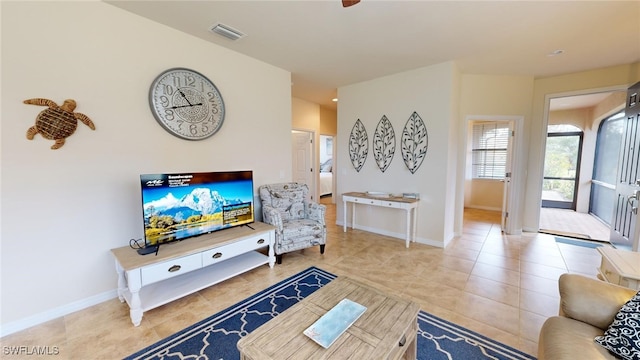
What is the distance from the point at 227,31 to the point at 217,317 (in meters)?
2.84

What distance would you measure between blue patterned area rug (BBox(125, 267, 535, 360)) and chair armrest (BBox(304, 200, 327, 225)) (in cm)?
128

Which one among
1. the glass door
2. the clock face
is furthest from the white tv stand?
the glass door

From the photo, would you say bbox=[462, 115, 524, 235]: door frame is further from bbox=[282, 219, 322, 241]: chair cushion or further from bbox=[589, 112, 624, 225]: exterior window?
bbox=[282, 219, 322, 241]: chair cushion

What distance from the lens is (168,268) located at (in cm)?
212

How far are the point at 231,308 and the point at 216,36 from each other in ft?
9.42

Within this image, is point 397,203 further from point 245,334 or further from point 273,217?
point 245,334

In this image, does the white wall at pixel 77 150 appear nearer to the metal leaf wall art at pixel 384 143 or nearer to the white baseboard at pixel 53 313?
the white baseboard at pixel 53 313

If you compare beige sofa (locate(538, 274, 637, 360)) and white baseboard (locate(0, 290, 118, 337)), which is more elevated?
beige sofa (locate(538, 274, 637, 360))

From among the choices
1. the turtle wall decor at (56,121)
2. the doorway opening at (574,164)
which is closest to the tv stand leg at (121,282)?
the turtle wall decor at (56,121)

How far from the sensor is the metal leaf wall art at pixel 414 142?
3.79 metres

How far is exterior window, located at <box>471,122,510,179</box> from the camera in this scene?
20.6 ft

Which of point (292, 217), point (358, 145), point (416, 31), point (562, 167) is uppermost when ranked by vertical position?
point (416, 31)

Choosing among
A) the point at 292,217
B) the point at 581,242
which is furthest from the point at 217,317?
the point at 581,242

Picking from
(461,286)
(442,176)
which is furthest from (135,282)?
(442,176)
